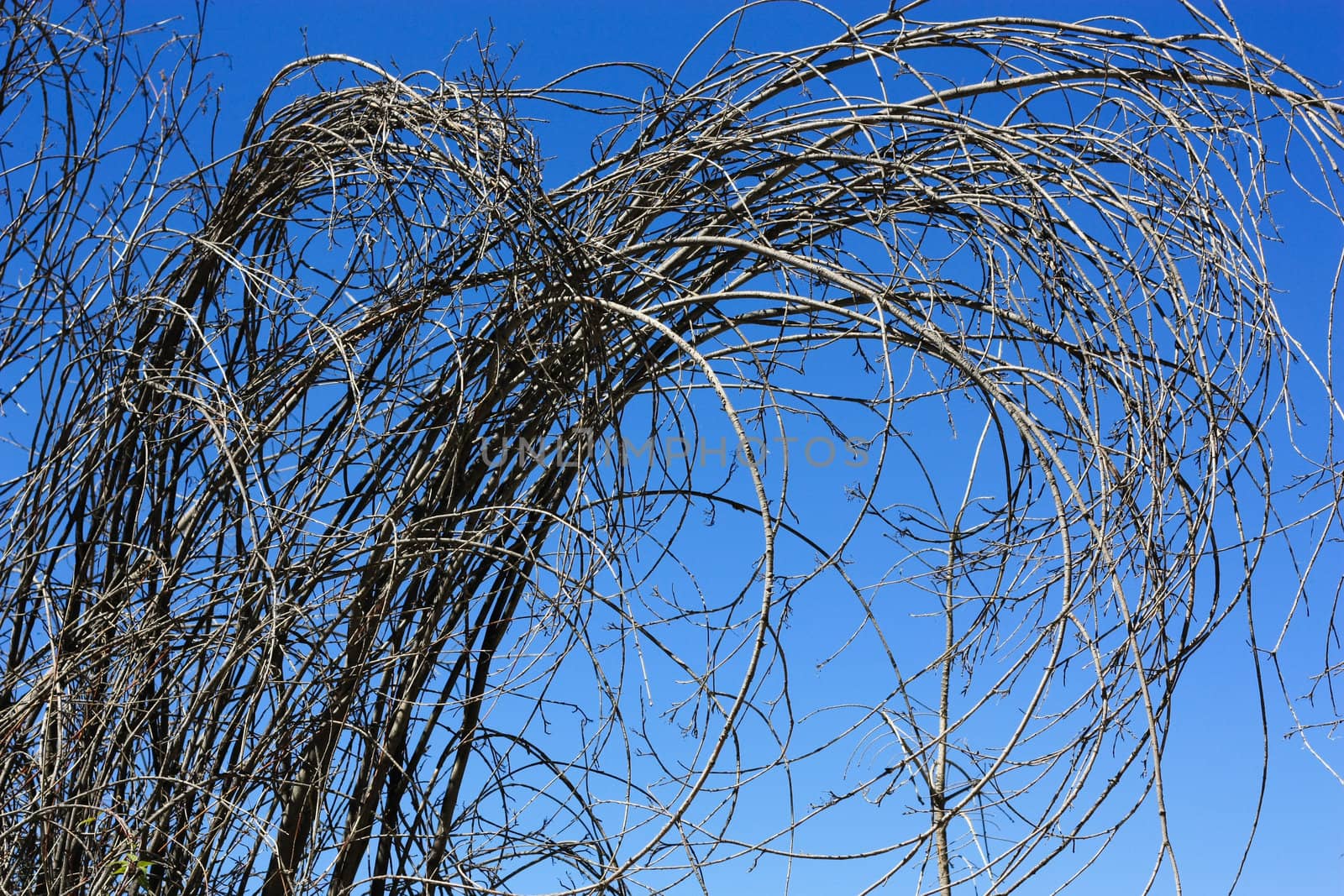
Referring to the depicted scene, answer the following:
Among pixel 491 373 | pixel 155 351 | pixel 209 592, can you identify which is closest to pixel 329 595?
pixel 209 592

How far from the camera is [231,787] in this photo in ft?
7.41

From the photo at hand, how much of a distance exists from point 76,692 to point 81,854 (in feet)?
1.08

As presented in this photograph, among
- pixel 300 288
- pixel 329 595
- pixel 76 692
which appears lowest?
pixel 76 692

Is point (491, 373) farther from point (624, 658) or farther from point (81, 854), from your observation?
point (81, 854)

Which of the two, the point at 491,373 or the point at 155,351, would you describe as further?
the point at 155,351

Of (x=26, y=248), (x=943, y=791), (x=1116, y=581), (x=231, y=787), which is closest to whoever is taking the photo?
(x=1116, y=581)

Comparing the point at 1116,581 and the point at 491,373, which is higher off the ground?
the point at 491,373

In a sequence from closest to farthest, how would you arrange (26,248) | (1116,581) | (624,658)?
1. (1116,581)
2. (624,658)
3. (26,248)

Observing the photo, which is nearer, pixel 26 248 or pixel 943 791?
pixel 943 791

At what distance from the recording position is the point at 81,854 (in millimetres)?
2406

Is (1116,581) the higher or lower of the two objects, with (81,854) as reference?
higher

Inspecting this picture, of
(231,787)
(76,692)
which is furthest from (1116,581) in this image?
(76,692)

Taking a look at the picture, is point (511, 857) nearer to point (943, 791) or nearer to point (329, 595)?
point (329, 595)

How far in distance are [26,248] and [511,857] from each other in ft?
5.75
